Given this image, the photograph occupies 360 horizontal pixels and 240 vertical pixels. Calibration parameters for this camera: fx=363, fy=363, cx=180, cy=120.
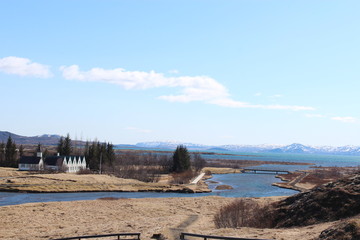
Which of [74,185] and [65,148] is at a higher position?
[65,148]

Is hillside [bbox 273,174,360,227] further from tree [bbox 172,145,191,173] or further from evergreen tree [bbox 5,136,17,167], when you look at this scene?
evergreen tree [bbox 5,136,17,167]

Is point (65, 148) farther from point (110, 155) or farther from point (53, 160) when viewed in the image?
point (53, 160)

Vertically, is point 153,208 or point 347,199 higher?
point 347,199

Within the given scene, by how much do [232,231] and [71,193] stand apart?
180 feet

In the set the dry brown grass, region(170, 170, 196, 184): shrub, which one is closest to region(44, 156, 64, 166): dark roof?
the dry brown grass

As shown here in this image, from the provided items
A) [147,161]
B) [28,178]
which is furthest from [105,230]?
[147,161]

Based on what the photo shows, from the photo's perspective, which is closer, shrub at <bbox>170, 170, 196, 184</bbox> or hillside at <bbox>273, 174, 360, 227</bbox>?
hillside at <bbox>273, 174, 360, 227</bbox>

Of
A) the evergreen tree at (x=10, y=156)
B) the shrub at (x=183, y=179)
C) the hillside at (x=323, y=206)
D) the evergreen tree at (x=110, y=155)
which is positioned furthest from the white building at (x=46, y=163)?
the hillside at (x=323, y=206)

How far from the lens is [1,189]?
7238 centimetres

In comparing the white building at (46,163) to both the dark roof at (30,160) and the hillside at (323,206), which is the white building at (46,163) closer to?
the dark roof at (30,160)

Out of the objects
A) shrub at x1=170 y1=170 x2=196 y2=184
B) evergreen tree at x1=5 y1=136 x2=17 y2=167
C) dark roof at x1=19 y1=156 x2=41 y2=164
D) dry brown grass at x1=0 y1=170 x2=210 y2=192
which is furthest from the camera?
evergreen tree at x1=5 y1=136 x2=17 y2=167

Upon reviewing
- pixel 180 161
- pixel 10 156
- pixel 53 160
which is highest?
pixel 10 156

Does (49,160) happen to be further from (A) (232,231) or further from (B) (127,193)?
(A) (232,231)

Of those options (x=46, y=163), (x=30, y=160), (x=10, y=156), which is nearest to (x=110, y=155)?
(x=46, y=163)
